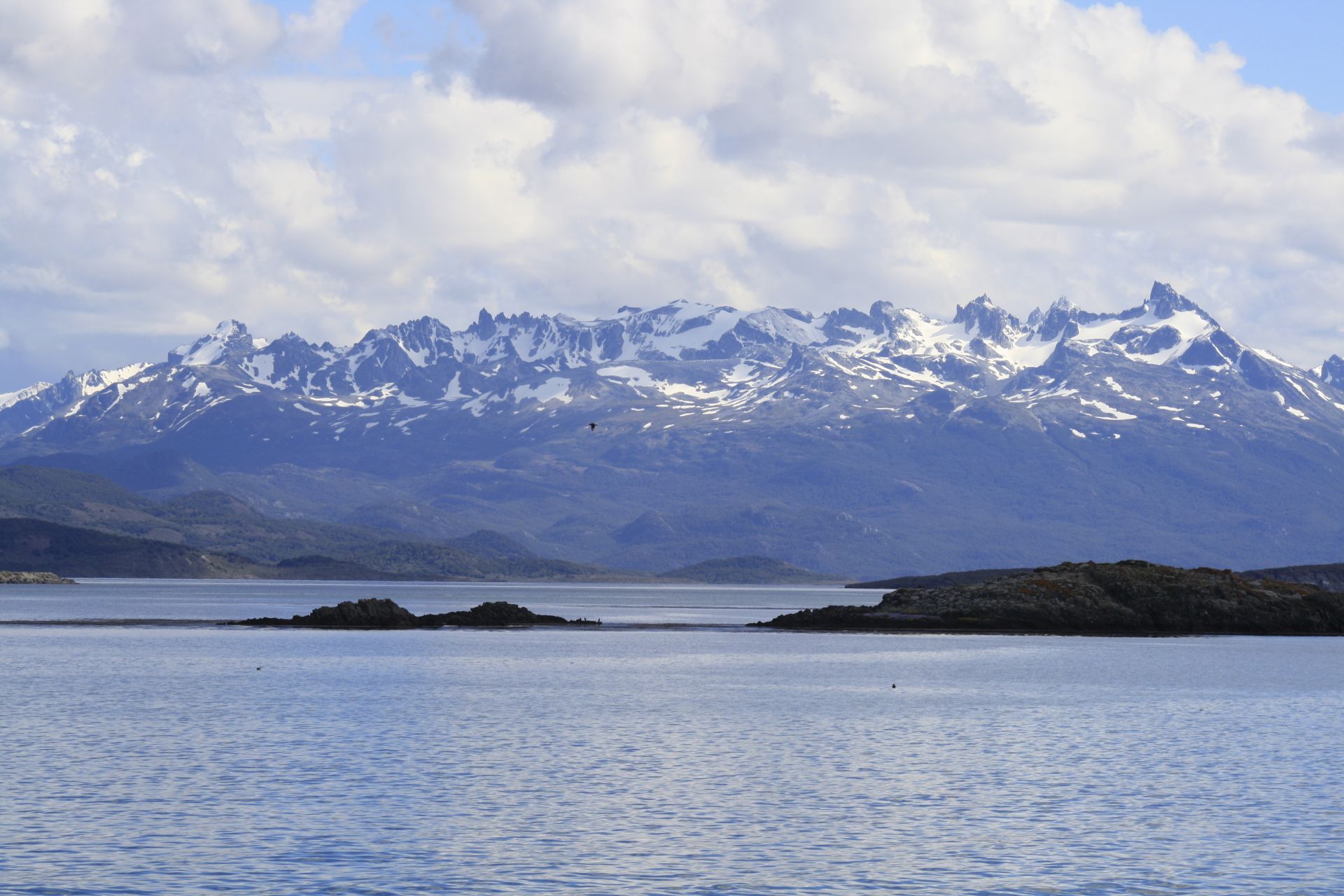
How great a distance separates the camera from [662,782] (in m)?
66.8

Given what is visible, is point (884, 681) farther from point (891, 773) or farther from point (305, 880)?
point (305, 880)

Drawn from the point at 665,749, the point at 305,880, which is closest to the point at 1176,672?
the point at 665,749

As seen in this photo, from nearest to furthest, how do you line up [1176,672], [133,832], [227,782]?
1. [133,832]
2. [227,782]
3. [1176,672]

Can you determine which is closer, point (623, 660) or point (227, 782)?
point (227, 782)

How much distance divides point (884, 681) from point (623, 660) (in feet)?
109

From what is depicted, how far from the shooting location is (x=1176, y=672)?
138 m

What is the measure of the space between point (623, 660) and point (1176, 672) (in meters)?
48.6

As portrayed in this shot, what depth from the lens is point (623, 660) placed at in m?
150

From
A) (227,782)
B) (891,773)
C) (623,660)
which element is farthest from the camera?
(623,660)

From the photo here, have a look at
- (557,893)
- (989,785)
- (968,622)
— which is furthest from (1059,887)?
(968,622)

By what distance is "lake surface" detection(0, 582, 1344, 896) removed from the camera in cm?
4834

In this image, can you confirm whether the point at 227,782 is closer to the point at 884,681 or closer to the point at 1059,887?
the point at 1059,887

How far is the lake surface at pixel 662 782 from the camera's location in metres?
48.3

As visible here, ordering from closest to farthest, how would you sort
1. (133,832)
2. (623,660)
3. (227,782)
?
1. (133,832)
2. (227,782)
3. (623,660)
